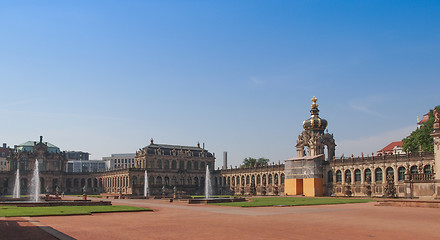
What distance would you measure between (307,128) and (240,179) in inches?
1135

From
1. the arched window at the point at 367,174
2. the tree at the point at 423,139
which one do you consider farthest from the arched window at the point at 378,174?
the tree at the point at 423,139

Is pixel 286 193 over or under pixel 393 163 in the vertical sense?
under

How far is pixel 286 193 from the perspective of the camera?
287 feet

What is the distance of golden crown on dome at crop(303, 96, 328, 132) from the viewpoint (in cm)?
9156

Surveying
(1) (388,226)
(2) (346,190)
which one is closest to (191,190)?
(2) (346,190)

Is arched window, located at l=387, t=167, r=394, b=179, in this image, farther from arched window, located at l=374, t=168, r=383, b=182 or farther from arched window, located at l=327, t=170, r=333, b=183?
arched window, located at l=327, t=170, r=333, b=183

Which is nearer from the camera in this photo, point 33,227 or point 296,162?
point 33,227

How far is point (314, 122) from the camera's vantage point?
91688 millimetres

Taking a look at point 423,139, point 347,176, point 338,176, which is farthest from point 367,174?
point 423,139

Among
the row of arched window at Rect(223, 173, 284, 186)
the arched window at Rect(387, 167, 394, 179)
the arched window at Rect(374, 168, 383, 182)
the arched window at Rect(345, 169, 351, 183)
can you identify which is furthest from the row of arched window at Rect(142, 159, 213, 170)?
the arched window at Rect(387, 167, 394, 179)

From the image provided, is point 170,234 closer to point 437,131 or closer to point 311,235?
point 311,235

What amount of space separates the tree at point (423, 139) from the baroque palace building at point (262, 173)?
534 centimetres

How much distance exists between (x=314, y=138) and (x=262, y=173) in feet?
70.3

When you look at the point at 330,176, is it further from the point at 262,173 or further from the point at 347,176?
the point at 262,173
